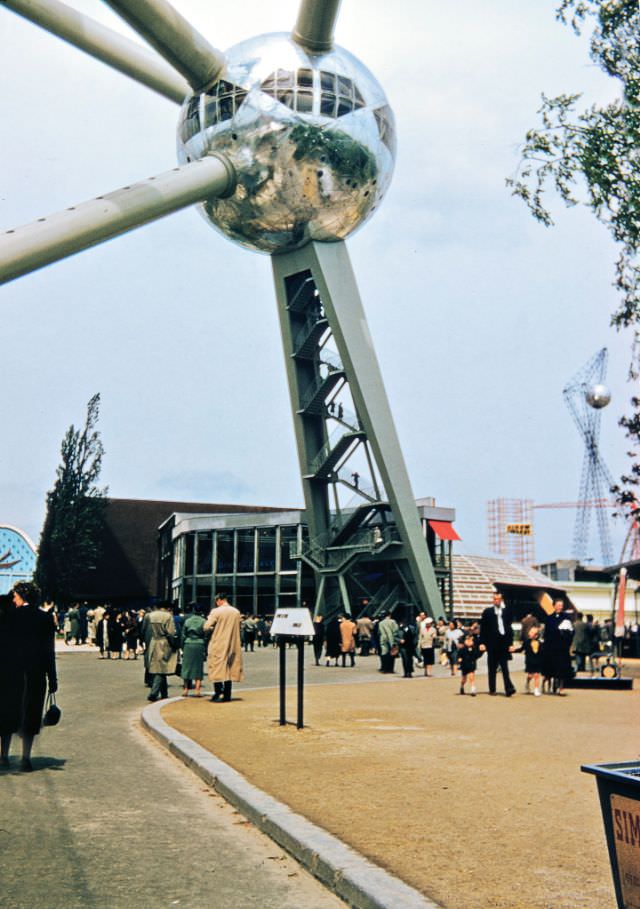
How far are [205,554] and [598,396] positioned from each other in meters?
22.0

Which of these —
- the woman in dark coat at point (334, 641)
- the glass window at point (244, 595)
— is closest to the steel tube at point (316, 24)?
the woman in dark coat at point (334, 641)

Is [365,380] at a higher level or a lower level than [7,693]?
higher

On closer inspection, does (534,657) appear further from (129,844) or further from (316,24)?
(316,24)

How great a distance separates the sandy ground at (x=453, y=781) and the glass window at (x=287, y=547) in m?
31.6

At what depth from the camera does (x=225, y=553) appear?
4925 cm

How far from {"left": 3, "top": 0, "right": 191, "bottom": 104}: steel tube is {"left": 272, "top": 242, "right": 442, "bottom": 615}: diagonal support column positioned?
8292mm

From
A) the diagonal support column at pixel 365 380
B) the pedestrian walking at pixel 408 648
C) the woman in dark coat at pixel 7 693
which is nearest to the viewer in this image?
the woman in dark coat at pixel 7 693

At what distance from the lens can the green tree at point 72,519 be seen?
61219 mm

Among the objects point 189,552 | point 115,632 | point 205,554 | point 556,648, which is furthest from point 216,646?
point 189,552

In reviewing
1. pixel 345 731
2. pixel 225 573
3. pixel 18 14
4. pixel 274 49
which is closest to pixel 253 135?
pixel 274 49

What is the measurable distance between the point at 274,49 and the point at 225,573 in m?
26.6

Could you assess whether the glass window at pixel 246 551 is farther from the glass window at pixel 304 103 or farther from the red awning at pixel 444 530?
the glass window at pixel 304 103

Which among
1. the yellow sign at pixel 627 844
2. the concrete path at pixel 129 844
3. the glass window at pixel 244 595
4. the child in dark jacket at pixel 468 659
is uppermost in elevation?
the glass window at pixel 244 595

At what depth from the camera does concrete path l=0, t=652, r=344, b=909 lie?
15.1 feet
